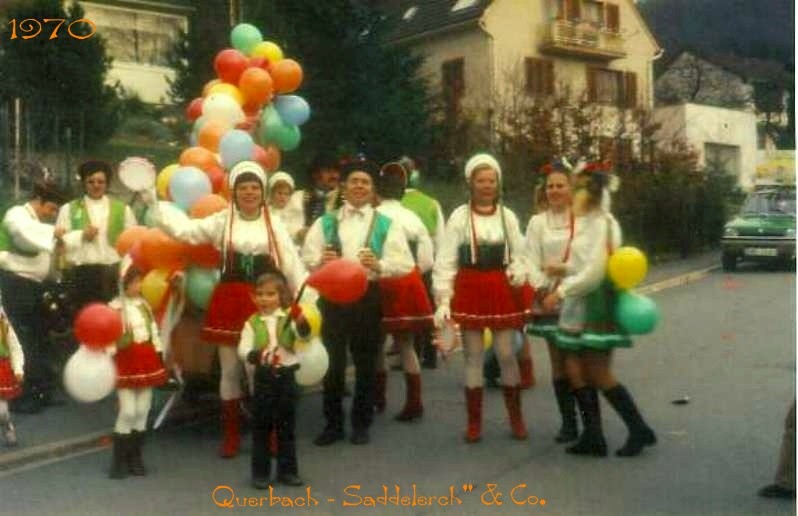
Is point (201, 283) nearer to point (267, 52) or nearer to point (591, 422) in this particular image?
point (591, 422)

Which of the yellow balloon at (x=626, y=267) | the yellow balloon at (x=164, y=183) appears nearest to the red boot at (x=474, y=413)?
the yellow balloon at (x=626, y=267)

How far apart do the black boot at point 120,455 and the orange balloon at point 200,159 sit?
206cm

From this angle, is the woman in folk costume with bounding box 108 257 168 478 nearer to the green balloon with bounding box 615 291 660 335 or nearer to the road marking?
the green balloon with bounding box 615 291 660 335

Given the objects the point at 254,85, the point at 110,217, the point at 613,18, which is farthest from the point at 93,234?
the point at 613,18

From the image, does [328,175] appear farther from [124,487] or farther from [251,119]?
[124,487]

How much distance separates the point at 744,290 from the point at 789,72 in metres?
12.8

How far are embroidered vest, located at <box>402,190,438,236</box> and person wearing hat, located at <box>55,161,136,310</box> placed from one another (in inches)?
92.1

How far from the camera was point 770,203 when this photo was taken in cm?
2183

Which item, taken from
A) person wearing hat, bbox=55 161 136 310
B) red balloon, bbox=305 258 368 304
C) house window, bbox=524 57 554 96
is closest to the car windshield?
house window, bbox=524 57 554 96

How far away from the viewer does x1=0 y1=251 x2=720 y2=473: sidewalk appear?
7.76 m

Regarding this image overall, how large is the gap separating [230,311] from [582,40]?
2126 centimetres

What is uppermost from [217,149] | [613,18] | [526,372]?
[613,18]

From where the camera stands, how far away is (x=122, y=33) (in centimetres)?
3175

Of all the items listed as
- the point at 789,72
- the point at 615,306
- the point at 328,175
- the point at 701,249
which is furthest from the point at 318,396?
the point at 701,249
